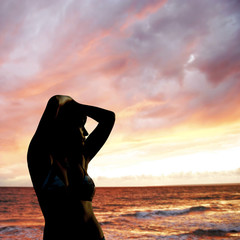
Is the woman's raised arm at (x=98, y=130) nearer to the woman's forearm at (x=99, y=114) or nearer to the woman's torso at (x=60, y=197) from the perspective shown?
the woman's forearm at (x=99, y=114)

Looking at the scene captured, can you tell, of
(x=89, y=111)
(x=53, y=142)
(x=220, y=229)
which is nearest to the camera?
(x=53, y=142)

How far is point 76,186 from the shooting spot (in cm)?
230

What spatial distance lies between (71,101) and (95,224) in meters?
1.15

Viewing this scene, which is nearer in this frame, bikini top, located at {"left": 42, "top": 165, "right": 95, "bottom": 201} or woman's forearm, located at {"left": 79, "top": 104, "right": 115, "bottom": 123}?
bikini top, located at {"left": 42, "top": 165, "right": 95, "bottom": 201}

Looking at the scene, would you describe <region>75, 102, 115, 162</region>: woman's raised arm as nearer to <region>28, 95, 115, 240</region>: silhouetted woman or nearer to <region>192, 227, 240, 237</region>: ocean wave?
<region>28, 95, 115, 240</region>: silhouetted woman

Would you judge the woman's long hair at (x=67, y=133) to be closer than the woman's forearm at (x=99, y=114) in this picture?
Yes

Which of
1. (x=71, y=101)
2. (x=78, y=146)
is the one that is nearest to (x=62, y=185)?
(x=78, y=146)

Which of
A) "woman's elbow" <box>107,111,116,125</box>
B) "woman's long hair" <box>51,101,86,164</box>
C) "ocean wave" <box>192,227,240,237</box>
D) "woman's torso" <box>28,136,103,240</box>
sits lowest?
"ocean wave" <box>192,227,240,237</box>

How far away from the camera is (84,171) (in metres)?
2.48

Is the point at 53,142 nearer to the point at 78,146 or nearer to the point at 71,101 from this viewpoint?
the point at 78,146

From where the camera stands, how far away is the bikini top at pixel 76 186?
7.14 ft

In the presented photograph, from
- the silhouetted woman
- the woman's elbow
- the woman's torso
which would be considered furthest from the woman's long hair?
the woman's elbow

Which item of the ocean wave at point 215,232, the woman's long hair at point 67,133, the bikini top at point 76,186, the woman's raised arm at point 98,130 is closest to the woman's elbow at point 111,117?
the woman's raised arm at point 98,130

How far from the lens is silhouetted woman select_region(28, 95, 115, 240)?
2.23 meters
